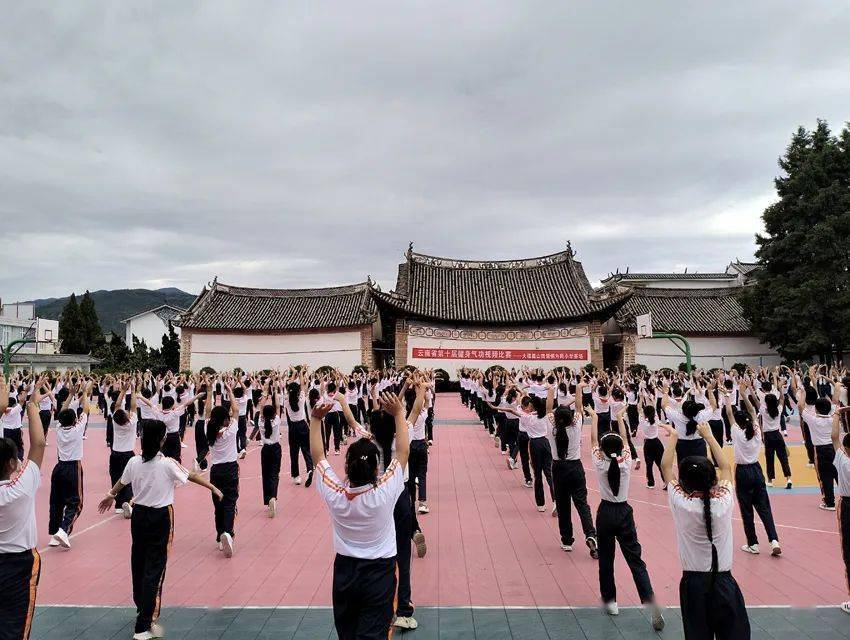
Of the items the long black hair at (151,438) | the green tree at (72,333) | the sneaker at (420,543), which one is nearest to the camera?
the long black hair at (151,438)

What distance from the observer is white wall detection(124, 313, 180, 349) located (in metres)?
51.7

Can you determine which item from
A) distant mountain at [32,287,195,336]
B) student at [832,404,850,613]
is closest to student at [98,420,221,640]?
student at [832,404,850,613]

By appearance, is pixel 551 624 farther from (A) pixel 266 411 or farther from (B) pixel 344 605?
(A) pixel 266 411

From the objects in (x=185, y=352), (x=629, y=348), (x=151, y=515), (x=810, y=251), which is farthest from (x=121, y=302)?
(x=151, y=515)

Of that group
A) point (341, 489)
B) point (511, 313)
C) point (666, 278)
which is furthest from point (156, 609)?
point (666, 278)

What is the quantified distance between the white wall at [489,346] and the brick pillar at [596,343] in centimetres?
22

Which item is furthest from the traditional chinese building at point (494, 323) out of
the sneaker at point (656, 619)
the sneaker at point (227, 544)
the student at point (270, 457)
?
the sneaker at point (656, 619)

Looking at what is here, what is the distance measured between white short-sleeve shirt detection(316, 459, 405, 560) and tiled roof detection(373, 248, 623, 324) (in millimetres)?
26170

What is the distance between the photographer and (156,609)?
435cm

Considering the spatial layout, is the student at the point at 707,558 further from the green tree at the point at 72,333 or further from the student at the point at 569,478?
the green tree at the point at 72,333

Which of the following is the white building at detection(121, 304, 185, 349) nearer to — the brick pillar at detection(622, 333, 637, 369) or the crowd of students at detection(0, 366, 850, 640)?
the brick pillar at detection(622, 333, 637, 369)

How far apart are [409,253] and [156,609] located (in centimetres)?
3090

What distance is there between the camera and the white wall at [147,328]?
51.7 metres

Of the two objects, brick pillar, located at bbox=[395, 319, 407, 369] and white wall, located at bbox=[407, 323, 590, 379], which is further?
white wall, located at bbox=[407, 323, 590, 379]
